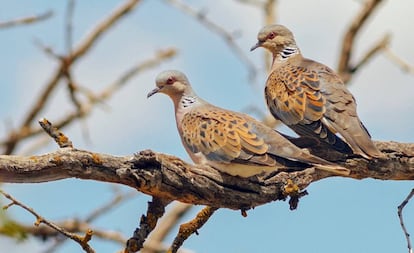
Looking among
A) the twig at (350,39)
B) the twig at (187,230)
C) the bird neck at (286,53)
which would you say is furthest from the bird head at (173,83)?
the twig at (350,39)

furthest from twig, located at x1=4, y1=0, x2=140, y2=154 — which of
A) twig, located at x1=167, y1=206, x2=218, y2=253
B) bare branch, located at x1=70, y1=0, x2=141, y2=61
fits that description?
twig, located at x1=167, y1=206, x2=218, y2=253

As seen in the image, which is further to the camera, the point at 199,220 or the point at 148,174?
the point at 199,220

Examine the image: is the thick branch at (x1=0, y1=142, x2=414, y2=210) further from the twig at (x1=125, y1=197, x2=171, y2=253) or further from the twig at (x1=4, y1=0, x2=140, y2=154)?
the twig at (x1=4, y1=0, x2=140, y2=154)

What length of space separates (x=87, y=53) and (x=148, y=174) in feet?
12.7

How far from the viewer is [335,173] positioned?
428 centimetres

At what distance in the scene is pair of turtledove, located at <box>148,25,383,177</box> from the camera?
160 inches

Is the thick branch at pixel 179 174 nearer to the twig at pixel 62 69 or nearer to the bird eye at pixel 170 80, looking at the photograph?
the bird eye at pixel 170 80

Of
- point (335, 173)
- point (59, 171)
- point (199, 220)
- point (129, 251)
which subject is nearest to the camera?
point (59, 171)

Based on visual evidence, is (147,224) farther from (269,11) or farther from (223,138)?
(269,11)

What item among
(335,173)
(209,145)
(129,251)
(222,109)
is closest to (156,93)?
(222,109)

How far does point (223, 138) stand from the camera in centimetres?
427

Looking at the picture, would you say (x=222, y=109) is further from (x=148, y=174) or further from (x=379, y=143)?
(x=148, y=174)

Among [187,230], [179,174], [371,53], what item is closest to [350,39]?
[371,53]

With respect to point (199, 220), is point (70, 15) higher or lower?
higher
